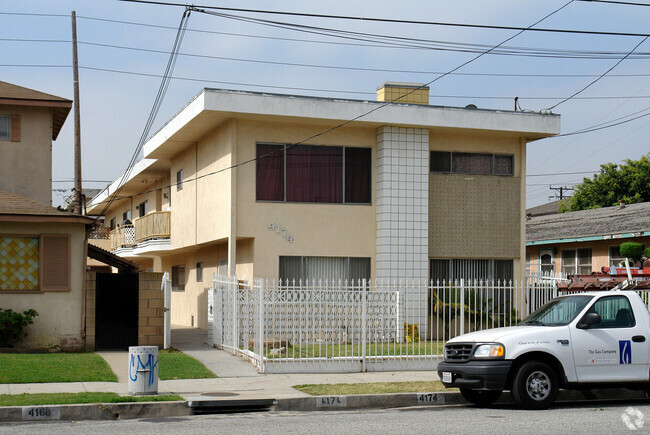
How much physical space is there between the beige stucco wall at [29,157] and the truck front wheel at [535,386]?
612 inches

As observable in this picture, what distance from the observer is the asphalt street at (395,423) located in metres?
10.1

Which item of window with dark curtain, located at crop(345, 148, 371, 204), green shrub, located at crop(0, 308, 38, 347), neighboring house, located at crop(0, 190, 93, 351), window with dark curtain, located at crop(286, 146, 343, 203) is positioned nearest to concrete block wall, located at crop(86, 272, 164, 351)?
neighboring house, located at crop(0, 190, 93, 351)

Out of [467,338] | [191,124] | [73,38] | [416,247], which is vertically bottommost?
[467,338]

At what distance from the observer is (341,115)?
834 inches

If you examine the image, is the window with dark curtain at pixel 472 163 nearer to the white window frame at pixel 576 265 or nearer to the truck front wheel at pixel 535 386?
the white window frame at pixel 576 265

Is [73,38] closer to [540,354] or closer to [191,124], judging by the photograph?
[191,124]

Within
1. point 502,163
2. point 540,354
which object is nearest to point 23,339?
point 540,354

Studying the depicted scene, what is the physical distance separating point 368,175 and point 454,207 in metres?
2.58

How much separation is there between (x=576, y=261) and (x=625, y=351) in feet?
61.5

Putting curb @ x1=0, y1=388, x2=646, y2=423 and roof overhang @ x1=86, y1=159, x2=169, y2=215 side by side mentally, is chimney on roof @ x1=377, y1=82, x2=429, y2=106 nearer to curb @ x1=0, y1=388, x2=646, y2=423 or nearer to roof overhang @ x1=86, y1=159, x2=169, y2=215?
roof overhang @ x1=86, y1=159, x2=169, y2=215

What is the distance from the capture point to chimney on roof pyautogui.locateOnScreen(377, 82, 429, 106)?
73.8 ft

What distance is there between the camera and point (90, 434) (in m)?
9.86

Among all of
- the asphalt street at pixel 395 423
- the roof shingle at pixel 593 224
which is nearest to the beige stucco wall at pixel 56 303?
the asphalt street at pixel 395 423

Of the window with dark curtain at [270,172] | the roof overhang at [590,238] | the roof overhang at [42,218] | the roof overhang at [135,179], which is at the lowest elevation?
the roof overhang at [590,238]
